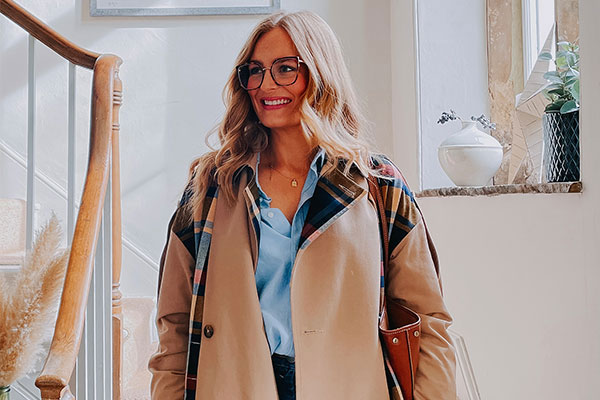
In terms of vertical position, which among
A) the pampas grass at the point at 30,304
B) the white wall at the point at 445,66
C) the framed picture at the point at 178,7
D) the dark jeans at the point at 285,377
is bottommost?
the dark jeans at the point at 285,377

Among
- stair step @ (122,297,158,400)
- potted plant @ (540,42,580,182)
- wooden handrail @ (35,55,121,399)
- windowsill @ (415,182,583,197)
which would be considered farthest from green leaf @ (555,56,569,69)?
stair step @ (122,297,158,400)

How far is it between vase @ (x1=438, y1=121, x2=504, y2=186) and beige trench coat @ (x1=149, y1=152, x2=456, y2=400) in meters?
1.24

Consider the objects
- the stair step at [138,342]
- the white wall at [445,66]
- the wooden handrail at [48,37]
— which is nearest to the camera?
the wooden handrail at [48,37]

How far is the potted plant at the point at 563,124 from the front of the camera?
182 cm

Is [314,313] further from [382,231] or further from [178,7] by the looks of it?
[178,7]

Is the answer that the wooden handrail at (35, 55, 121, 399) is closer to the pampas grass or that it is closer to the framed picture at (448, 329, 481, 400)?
the pampas grass

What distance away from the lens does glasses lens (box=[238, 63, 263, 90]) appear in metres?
1.32

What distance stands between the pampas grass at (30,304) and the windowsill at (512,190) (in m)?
1.14

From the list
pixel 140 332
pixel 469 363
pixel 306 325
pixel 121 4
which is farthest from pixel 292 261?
pixel 121 4

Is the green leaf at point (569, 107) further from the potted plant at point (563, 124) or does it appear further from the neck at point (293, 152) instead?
the neck at point (293, 152)

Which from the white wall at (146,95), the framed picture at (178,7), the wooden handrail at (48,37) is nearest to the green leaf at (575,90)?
the wooden handrail at (48,37)

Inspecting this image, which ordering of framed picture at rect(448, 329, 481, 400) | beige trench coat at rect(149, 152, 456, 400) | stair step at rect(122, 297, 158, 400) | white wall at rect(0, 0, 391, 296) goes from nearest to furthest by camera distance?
1. beige trench coat at rect(149, 152, 456, 400)
2. framed picture at rect(448, 329, 481, 400)
3. stair step at rect(122, 297, 158, 400)
4. white wall at rect(0, 0, 391, 296)

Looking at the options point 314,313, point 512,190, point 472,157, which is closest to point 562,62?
point 512,190

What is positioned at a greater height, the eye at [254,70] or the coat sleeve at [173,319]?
the eye at [254,70]
